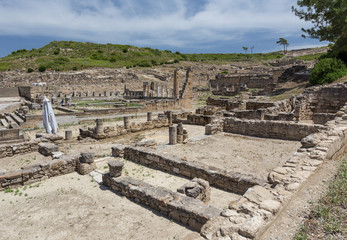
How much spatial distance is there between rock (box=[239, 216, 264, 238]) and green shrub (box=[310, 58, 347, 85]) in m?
22.4

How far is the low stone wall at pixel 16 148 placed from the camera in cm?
1074

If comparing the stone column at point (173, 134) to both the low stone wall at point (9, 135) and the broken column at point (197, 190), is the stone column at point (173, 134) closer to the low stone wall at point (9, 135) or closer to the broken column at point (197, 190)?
the broken column at point (197, 190)

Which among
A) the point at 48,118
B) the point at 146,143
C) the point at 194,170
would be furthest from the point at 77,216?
the point at 48,118

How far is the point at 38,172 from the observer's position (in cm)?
806

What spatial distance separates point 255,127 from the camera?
1377 cm

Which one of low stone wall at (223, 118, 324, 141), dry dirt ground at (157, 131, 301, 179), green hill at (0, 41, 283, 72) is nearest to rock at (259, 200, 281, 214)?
dry dirt ground at (157, 131, 301, 179)

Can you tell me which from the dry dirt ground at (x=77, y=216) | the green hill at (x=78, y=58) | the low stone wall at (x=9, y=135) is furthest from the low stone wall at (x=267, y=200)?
the green hill at (x=78, y=58)

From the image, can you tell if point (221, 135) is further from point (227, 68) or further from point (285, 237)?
point (227, 68)

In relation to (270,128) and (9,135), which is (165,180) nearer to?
(270,128)

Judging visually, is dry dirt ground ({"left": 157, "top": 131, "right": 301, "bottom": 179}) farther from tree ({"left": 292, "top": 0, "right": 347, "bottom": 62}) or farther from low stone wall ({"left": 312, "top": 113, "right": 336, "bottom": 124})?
tree ({"left": 292, "top": 0, "right": 347, "bottom": 62})

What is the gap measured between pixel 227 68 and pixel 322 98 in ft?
188

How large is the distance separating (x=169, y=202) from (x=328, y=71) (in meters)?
23.1

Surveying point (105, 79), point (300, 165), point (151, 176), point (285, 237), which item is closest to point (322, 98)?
point (300, 165)

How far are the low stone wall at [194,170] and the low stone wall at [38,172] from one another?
2514 mm
